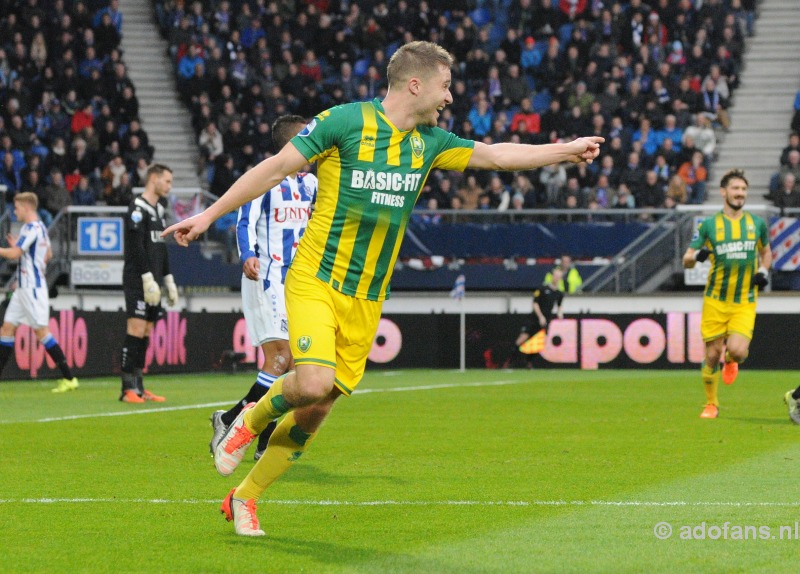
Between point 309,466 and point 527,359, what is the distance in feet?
56.7

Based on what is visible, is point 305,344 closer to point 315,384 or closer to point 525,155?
point 315,384

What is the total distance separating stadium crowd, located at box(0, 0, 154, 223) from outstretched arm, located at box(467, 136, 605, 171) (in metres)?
20.8

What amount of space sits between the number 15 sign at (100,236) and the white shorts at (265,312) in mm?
14848

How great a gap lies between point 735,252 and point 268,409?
28.8ft

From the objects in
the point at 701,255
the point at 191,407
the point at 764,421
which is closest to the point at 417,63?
the point at 764,421

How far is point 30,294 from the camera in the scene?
17.8 m

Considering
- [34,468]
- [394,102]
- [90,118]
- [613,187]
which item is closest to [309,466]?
[34,468]

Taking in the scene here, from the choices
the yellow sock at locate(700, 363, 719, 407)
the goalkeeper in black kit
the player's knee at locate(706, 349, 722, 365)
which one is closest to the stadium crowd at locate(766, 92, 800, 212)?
the player's knee at locate(706, 349, 722, 365)

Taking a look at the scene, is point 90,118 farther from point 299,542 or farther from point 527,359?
point 299,542

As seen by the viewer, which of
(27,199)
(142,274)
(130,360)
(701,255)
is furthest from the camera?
(27,199)

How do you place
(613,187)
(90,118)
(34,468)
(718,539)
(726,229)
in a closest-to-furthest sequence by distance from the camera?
(718,539) → (34,468) → (726,229) → (613,187) → (90,118)

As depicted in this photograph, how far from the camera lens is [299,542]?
6.44 metres

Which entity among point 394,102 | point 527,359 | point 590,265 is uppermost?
point 394,102

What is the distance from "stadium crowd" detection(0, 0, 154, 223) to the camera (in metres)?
28.7
